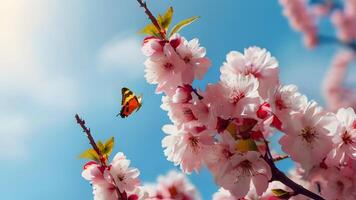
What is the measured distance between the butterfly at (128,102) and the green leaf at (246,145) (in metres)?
0.45

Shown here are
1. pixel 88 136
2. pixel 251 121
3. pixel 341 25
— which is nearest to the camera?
pixel 251 121

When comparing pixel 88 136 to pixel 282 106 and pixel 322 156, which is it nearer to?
pixel 282 106

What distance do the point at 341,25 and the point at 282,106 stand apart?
6056 millimetres

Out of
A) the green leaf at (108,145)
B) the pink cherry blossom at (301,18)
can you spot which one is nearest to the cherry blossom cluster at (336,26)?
the pink cherry blossom at (301,18)

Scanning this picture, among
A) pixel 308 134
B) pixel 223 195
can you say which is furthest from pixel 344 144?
pixel 223 195

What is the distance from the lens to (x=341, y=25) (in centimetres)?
764

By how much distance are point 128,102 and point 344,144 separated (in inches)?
34.9

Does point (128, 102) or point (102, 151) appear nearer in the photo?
point (128, 102)

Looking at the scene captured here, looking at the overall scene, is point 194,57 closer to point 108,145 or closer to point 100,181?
point 108,145

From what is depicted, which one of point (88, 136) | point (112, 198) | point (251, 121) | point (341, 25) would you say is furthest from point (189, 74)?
point (341, 25)

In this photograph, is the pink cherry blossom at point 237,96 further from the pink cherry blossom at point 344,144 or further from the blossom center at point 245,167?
the pink cherry blossom at point 344,144

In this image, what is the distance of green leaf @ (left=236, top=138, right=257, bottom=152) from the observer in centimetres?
192

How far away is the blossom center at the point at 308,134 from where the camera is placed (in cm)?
201

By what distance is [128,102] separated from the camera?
6.77ft
